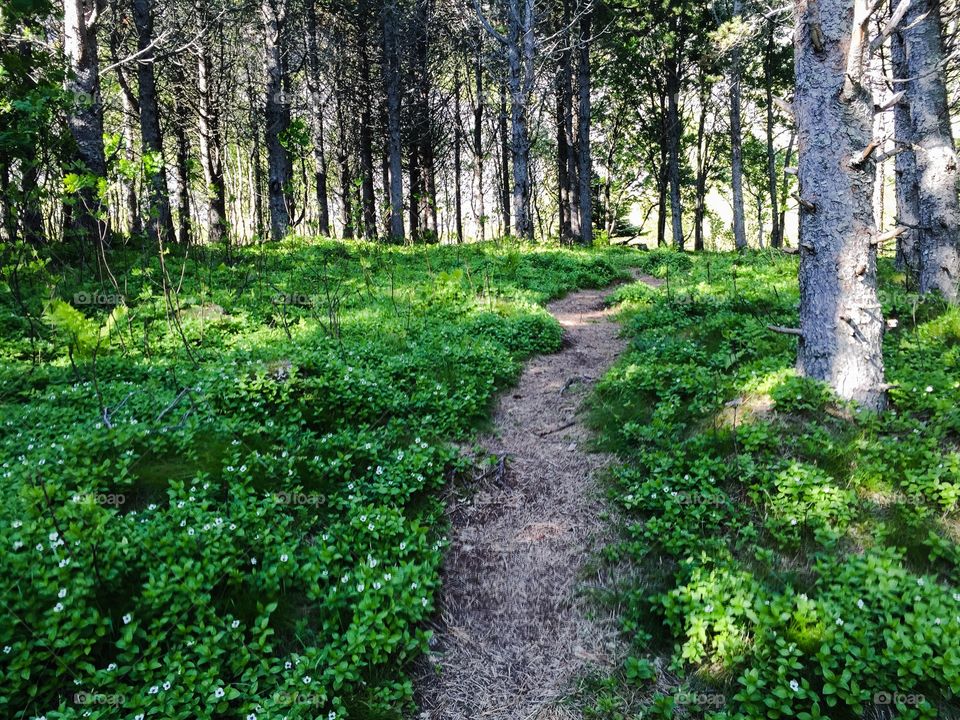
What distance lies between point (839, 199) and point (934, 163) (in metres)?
4.10

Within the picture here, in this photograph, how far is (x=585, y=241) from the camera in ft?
67.6

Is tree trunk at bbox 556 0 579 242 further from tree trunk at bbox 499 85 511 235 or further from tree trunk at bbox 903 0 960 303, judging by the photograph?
tree trunk at bbox 903 0 960 303

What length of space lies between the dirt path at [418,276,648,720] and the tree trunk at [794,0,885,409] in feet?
7.63

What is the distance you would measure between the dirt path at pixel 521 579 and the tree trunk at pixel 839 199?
2.32m

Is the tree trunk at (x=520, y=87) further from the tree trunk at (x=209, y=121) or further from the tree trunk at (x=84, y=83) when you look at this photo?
the tree trunk at (x=84, y=83)

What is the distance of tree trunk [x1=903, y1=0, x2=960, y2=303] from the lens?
23.5 ft

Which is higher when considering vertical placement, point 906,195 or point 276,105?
point 276,105

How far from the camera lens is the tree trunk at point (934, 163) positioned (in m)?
7.18

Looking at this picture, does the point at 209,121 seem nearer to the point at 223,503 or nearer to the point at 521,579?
the point at 223,503

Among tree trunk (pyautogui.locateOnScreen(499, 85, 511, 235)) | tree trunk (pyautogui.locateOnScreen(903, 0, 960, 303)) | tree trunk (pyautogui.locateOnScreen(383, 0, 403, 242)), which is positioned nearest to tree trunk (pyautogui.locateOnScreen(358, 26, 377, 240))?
tree trunk (pyautogui.locateOnScreen(383, 0, 403, 242))

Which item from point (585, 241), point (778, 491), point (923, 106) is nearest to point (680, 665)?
point (778, 491)

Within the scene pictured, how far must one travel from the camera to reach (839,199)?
4.72 metres

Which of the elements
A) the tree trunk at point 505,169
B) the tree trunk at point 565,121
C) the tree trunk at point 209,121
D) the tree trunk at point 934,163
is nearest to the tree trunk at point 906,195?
the tree trunk at point 934,163

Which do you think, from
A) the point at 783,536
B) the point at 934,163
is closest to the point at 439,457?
the point at 783,536
